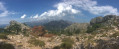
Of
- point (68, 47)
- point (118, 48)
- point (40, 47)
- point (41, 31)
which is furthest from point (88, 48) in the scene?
point (41, 31)

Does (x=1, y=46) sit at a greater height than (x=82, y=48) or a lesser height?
greater

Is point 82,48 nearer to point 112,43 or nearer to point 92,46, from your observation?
point 92,46

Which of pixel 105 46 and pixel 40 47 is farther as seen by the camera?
pixel 40 47

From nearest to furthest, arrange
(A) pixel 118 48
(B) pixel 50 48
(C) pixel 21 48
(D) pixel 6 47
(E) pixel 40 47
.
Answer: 1. (A) pixel 118 48
2. (D) pixel 6 47
3. (C) pixel 21 48
4. (B) pixel 50 48
5. (E) pixel 40 47

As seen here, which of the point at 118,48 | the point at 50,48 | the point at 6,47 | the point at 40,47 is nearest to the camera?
the point at 118,48

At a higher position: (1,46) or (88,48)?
(1,46)

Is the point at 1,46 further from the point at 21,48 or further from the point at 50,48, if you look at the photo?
the point at 50,48

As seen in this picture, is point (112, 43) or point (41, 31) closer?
point (112, 43)

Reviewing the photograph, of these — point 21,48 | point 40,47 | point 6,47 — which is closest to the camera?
point 6,47

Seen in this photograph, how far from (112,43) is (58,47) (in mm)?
9558

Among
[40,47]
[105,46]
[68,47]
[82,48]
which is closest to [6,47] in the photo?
[40,47]

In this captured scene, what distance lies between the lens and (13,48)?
24.2 meters

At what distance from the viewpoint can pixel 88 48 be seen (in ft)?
80.5

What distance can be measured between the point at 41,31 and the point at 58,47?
50164 millimetres
